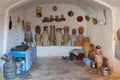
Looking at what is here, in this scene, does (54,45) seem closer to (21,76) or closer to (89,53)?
(89,53)

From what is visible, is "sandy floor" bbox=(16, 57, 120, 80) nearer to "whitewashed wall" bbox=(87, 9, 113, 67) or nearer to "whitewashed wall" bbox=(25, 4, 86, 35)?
"whitewashed wall" bbox=(87, 9, 113, 67)

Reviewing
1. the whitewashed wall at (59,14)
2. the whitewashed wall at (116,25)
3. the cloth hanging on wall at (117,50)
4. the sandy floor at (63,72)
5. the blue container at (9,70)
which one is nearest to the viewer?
the blue container at (9,70)

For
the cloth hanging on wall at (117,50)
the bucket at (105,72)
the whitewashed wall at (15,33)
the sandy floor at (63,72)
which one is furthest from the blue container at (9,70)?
the cloth hanging on wall at (117,50)

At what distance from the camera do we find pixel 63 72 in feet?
16.5

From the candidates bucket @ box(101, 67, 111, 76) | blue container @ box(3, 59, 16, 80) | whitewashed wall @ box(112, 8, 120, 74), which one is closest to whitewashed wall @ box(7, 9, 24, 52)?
blue container @ box(3, 59, 16, 80)

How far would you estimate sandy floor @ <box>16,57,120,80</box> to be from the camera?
455cm

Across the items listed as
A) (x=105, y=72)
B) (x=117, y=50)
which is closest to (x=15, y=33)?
(x=105, y=72)

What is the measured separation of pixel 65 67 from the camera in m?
5.57

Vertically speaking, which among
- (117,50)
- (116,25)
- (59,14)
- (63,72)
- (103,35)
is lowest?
(63,72)

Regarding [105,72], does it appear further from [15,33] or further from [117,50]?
[15,33]

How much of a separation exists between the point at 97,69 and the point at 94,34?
151 cm

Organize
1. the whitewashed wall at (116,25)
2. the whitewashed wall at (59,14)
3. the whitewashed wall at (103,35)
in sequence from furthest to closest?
the whitewashed wall at (59,14), the whitewashed wall at (103,35), the whitewashed wall at (116,25)

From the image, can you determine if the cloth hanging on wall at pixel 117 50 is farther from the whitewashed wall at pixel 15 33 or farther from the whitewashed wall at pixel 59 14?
the whitewashed wall at pixel 59 14

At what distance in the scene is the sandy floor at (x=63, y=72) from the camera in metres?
4.55
